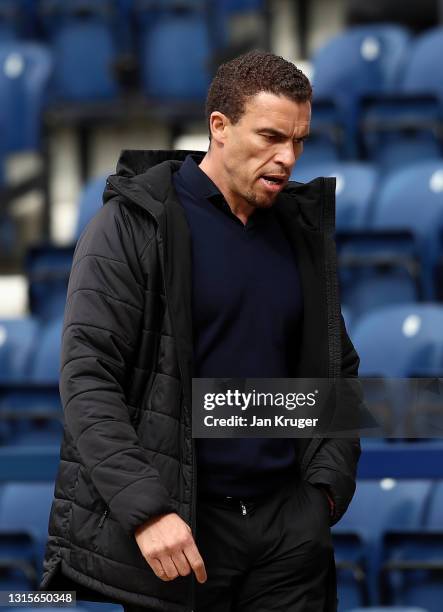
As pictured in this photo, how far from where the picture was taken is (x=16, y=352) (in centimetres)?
426

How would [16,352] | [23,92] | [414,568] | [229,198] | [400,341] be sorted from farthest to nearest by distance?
1. [23,92]
2. [16,352]
3. [400,341]
4. [414,568]
5. [229,198]

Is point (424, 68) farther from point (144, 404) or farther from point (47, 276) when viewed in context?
point (144, 404)

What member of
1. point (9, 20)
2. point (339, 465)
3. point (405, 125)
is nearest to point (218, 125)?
point (339, 465)

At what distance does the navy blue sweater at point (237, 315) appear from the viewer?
1.65m

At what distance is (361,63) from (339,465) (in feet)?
12.2

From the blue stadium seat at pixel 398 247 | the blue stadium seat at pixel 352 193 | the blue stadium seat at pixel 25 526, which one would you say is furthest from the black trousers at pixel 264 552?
the blue stadium seat at pixel 352 193

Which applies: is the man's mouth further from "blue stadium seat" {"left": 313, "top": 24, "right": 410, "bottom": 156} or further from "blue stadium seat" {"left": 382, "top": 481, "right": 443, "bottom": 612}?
"blue stadium seat" {"left": 313, "top": 24, "right": 410, "bottom": 156}

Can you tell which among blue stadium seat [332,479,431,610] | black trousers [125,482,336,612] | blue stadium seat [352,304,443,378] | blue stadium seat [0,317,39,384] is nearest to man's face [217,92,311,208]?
black trousers [125,482,336,612]

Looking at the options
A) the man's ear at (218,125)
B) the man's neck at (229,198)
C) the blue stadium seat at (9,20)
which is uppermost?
the blue stadium seat at (9,20)

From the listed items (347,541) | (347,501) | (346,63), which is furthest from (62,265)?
(347,501)

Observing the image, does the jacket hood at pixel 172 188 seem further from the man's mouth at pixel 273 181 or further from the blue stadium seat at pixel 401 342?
the blue stadium seat at pixel 401 342

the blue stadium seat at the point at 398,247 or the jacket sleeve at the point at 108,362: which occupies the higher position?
the blue stadium seat at the point at 398,247
